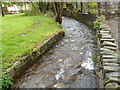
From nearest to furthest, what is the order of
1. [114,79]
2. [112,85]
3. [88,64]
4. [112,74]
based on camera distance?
[112,85]
[114,79]
[112,74]
[88,64]

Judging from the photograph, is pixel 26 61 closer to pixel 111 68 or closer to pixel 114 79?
pixel 111 68

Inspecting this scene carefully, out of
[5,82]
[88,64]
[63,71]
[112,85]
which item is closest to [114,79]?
[112,85]

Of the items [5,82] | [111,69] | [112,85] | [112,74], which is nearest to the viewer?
[112,85]

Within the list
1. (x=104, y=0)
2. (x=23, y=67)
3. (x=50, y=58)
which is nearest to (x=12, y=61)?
(x=23, y=67)

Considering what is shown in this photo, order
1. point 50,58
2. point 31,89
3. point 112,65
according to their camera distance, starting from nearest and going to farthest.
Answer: point 112,65 < point 31,89 < point 50,58

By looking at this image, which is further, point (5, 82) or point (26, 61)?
point (26, 61)

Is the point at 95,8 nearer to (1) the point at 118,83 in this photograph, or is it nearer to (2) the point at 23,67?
(2) the point at 23,67

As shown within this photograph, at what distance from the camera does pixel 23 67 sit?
4926 mm

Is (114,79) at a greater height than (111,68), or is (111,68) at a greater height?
(111,68)


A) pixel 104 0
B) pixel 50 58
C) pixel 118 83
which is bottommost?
pixel 50 58

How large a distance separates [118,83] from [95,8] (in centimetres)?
1234

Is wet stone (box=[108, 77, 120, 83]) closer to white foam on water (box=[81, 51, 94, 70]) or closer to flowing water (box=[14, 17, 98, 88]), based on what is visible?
flowing water (box=[14, 17, 98, 88])

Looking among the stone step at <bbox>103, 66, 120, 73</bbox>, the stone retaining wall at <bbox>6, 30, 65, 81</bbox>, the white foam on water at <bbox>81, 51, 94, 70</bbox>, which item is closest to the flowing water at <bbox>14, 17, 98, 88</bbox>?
the white foam on water at <bbox>81, 51, 94, 70</bbox>

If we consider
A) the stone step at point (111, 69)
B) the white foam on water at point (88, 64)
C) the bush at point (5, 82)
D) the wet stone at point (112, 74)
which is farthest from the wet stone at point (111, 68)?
the bush at point (5, 82)
